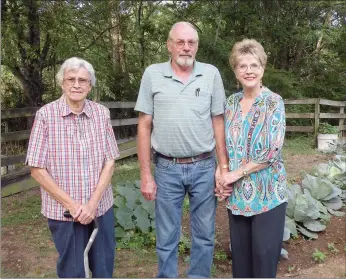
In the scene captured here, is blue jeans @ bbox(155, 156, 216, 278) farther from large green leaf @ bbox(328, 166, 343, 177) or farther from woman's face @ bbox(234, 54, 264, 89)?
large green leaf @ bbox(328, 166, 343, 177)

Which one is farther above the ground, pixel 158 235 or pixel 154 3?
pixel 154 3

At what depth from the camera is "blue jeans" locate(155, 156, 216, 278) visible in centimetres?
246

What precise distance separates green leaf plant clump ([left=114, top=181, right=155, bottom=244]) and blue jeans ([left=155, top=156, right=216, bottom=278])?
114 centimetres

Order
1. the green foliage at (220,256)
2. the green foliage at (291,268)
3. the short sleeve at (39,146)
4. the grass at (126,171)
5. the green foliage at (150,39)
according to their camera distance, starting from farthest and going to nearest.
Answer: the green foliage at (150,39), the grass at (126,171), the green foliage at (220,256), the green foliage at (291,268), the short sleeve at (39,146)

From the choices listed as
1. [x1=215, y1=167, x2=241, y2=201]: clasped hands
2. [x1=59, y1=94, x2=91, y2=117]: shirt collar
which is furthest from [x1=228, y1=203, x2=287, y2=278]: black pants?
[x1=59, y1=94, x2=91, y2=117]: shirt collar

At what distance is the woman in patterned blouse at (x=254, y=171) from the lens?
2.16m

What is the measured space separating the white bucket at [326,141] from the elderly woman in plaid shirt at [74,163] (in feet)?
24.1

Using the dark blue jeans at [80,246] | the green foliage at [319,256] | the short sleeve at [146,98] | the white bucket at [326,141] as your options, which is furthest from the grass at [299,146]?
the dark blue jeans at [80,246]

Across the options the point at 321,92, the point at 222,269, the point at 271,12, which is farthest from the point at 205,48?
the point at 222,269

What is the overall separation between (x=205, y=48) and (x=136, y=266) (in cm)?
784

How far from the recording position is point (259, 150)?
215cm

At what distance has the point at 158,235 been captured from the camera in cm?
256

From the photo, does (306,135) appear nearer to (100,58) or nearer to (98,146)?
(100,58)

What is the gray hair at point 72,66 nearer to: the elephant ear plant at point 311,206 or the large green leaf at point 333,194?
the elephant ear plant at point 311,206
